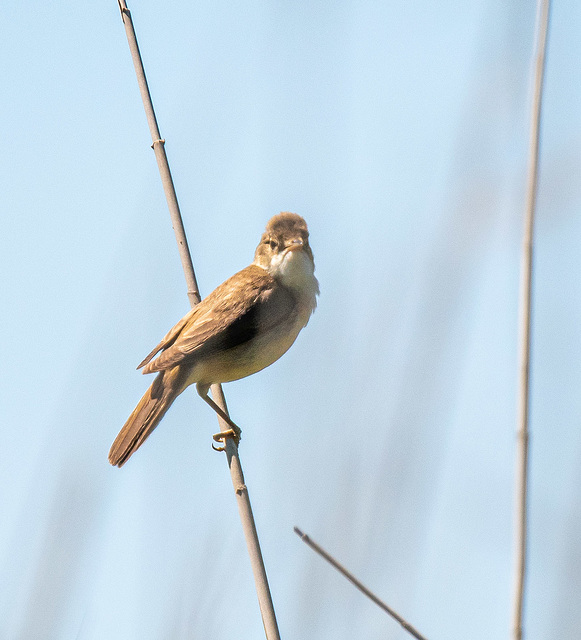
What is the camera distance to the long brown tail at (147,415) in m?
3.21

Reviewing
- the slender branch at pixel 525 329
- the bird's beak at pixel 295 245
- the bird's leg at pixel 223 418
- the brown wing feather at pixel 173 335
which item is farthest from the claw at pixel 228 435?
the slender branch at pixel 525 329

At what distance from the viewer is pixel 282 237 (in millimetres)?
4152

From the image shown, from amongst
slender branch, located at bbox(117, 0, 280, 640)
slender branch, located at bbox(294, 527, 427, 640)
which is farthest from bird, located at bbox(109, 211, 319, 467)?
slender branch, located at bbox(294, 527, 427, 640)

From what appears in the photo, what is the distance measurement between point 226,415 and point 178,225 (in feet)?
3.30

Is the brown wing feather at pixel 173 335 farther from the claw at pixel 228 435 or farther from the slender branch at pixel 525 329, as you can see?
the slender branch at pixel 525 329

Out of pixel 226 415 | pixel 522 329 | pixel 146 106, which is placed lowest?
pixel 226 415

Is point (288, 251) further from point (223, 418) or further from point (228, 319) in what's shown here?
point (223, 418)

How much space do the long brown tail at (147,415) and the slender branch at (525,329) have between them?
198 centimetres

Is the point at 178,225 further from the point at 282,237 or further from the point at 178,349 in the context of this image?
the point at 282,237

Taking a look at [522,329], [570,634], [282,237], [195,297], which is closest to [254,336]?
[195,297]

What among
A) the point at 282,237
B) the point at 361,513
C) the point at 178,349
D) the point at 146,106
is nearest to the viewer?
the point at 361,513

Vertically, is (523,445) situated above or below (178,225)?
below

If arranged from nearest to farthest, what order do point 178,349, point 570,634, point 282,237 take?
point 570,634
point 178,349
point 282,237

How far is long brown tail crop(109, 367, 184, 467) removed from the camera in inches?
126
